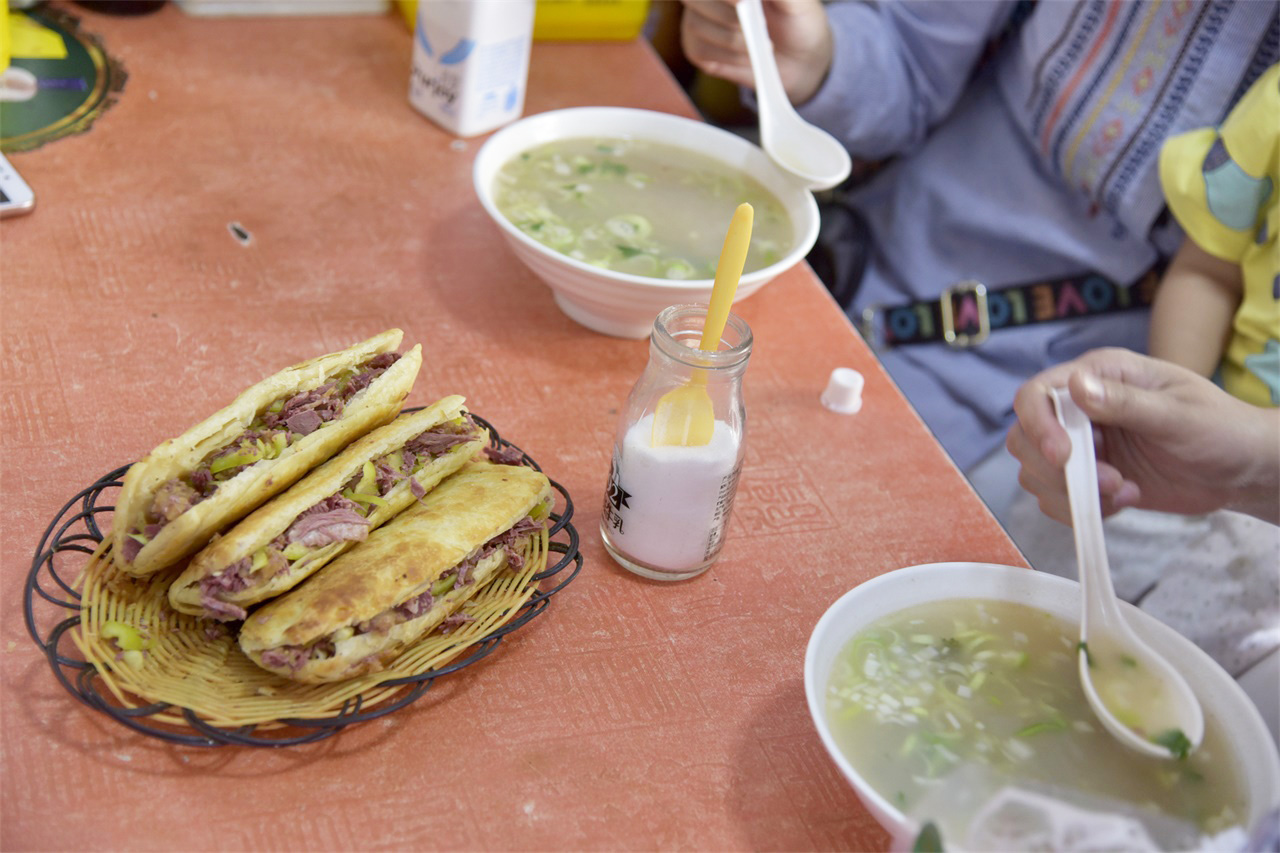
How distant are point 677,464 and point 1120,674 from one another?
46 centimetres

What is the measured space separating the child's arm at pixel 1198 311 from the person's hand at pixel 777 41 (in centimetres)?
72

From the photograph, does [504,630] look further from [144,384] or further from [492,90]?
[492,90]

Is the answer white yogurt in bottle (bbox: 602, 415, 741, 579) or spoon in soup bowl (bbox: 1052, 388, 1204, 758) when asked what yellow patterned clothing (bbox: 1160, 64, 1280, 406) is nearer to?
spoon in soup bowl (bbox: 1052, 388, 1204, 758)

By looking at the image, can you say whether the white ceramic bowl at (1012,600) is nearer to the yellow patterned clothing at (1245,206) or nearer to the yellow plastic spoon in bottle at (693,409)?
the yellow plastic spoon in bottle at (693,409)

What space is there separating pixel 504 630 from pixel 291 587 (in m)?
0.20

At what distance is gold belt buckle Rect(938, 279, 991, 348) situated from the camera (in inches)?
77.2

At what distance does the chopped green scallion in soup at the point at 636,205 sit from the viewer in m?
1.53

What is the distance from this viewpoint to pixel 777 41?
6.38 feet

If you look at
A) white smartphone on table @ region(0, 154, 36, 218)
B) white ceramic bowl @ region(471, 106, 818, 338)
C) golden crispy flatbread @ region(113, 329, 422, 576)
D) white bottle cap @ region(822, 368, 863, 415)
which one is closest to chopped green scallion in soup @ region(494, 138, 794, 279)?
white ceramic bowl @ region(471, 106, 818, 338)

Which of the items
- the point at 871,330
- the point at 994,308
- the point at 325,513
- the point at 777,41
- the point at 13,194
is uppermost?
the point at 777,41

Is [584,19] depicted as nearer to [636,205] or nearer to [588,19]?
[588,19]

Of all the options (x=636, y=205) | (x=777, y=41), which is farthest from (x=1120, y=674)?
(x=777, y=41)

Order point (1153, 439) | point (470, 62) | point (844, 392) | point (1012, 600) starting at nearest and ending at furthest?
point (1012, 600) → point (1153, 439) → point (844, 392) → point (470, 62)

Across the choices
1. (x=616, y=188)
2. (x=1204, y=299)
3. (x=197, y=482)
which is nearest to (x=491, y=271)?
(x=616, y=188)
